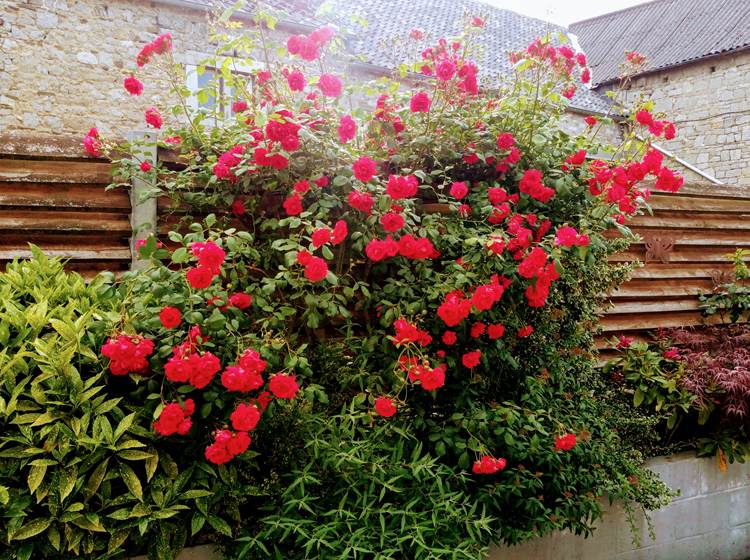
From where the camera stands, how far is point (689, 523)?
3.54m

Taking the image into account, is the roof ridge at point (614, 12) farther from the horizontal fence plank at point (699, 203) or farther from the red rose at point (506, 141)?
the red rose at point (506, 141)

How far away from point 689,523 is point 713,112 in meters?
13.1

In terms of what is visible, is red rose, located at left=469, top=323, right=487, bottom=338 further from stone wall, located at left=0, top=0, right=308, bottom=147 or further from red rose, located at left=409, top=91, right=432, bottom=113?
stone wall, located at left=0, top=0, right=308, bottom=147

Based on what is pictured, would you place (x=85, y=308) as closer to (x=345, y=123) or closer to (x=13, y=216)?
(x=13, y=216)

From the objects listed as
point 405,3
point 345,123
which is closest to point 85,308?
point 345,123

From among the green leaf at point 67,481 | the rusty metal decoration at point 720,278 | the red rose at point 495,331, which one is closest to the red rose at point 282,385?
the green leaf at point 67,481

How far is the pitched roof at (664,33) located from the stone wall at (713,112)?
0.39m

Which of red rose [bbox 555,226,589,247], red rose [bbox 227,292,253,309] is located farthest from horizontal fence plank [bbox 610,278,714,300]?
red rose [bbox 227,292,253,309]

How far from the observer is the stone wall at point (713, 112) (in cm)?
1347

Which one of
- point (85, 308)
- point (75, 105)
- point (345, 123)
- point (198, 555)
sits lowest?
point (198, 555)

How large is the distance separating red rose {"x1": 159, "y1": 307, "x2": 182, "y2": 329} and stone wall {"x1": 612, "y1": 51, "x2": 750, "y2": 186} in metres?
14.1

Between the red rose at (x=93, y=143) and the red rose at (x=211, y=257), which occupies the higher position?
the red rose at (x=93, y=143)

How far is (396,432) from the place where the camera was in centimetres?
261

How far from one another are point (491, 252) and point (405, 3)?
14534 millimetres
